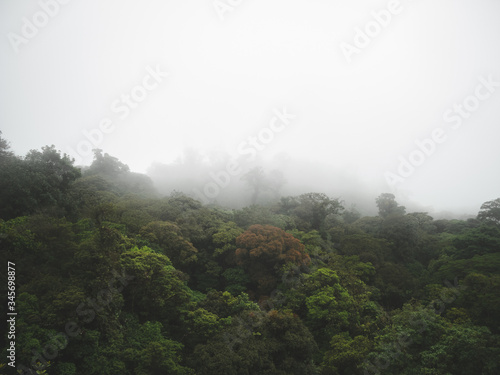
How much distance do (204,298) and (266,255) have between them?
22.0 feet

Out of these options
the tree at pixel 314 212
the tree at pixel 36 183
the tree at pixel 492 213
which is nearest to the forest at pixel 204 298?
the tree at pixel 36 183

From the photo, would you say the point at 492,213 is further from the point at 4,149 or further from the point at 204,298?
the point at 4,149

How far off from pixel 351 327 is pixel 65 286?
16189 millimetres

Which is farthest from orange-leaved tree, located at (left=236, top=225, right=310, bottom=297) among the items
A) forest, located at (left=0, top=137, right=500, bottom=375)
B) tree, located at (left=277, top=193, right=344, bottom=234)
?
tree, located at (left=277, top=193, right=344, bottom=234)

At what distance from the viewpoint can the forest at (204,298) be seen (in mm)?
10336

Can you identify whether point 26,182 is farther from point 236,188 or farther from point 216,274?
point 236,188

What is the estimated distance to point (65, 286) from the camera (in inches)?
435

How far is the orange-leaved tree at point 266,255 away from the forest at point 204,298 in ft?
0.32

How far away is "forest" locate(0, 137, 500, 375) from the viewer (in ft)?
33.9

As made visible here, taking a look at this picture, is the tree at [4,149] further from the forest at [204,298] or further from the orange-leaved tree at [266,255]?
the orange-leaved tree at [266,255]

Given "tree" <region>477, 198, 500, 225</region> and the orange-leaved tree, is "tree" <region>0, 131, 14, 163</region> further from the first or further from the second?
"tree" <region>477, 198, 500, 225</region>

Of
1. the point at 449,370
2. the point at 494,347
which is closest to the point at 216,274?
the point at 449,370

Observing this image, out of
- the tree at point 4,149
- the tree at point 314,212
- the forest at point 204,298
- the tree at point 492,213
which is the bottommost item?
the forest at point 204,298

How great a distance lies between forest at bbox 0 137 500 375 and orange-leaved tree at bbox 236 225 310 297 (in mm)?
97
